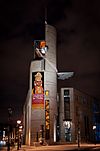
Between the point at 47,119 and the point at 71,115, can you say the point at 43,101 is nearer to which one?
the point at 47,119

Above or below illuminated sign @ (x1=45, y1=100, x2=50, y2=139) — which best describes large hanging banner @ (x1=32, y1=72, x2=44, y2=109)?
above

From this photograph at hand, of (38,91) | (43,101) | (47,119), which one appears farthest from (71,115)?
(38,91)

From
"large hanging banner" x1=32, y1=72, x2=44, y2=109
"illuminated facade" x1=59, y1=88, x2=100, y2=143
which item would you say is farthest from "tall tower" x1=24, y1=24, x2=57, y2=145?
"illuminated facade" x1=59, y1=88, x2=100, y2=143

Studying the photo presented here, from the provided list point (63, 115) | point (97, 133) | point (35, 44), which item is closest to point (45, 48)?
point (35, 44)

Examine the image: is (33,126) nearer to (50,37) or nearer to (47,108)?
(47,108)

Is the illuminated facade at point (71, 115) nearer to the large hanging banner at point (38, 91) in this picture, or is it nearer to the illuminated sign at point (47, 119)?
the illuminated sign at point (47, 119)

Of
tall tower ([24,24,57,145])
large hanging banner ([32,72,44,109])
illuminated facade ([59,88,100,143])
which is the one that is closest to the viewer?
large hanging banner ([32,72,44,109])

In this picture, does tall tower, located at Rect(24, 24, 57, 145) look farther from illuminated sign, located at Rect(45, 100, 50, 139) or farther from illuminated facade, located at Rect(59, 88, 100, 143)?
illuminated facade, located at Rect(59, 88, 100, 143)

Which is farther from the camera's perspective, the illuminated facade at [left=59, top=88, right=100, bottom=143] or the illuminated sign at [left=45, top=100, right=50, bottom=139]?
the illuminated facade at [left=59, top=88, right=100, bottom=143]

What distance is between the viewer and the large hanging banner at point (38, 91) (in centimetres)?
8644

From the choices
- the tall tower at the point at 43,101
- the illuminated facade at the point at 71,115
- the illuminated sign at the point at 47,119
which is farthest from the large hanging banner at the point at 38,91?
the illuminated facade at the point at 71,115

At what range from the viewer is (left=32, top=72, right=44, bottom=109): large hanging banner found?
8644 cm

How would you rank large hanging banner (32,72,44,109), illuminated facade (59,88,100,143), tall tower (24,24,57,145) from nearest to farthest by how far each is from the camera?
large hanging banner (32,72,44,109), tall tower (24,24,57,145), illuminated facade (59,88,100,143)

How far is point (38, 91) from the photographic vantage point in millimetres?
86812
